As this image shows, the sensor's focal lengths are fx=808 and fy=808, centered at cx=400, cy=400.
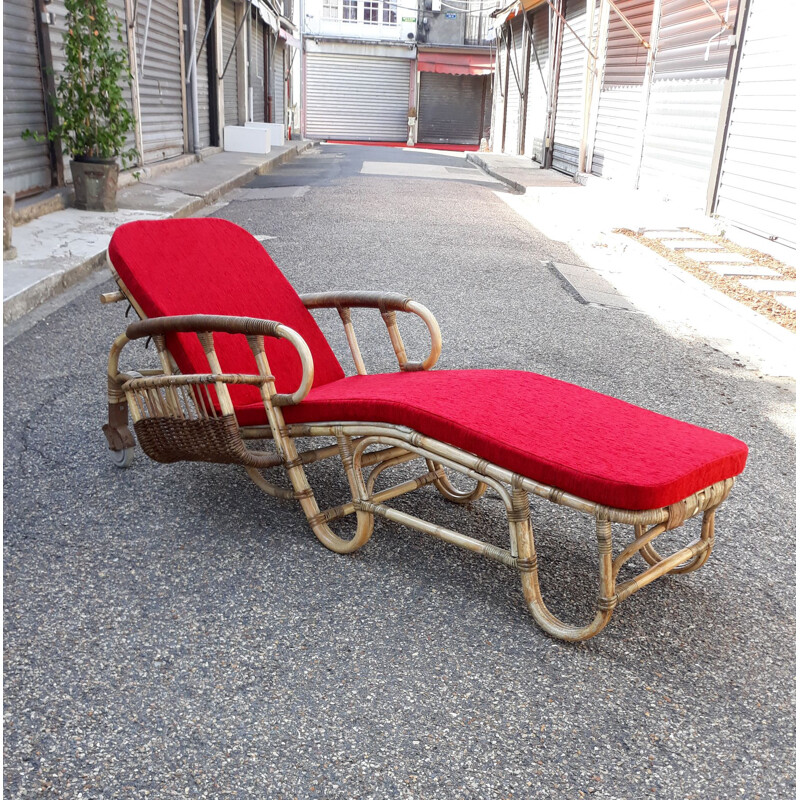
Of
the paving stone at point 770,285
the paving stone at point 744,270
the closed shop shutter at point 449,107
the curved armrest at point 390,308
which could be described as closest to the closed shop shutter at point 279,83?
the closed shop shutter at point 449,107

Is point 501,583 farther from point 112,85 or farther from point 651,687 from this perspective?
point 112,85

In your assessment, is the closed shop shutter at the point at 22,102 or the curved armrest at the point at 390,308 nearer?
the curved armrest at the point at 390,308

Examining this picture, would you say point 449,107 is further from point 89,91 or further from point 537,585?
point 537,585

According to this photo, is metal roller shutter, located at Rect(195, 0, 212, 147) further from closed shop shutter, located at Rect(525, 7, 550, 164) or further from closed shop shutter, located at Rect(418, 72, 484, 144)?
closed shop shutter, located at Rect(418, 72, 484, 144)

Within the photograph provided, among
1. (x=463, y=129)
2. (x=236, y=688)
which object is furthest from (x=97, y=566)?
(x=463, y=129)

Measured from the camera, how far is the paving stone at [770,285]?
19.8 feet

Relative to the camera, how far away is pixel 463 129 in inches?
1283

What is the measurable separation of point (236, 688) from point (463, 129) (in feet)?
108

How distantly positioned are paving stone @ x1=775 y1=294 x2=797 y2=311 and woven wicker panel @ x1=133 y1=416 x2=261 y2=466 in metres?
4.44

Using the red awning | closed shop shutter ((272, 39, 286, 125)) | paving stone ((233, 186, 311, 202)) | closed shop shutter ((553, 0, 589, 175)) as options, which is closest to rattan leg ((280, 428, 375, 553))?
paving stone ((233, 186, 311, 202))

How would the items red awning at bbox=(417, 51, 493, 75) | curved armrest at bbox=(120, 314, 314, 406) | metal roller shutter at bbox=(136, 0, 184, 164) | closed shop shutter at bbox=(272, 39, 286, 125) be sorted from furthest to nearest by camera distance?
red awning at bbox=(417, 51, 493, 75) → closed shop shutter at bbox=(272, 39, 286, 125) → metal roller shutter at bbox=(136, 0, 184, 164) → curved armrest at bbox=(120, 314, 314, 406)

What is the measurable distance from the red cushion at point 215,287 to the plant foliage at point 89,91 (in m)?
5.07

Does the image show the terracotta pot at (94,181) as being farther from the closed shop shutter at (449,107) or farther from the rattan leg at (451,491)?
the closed shop shutter at (449,107)

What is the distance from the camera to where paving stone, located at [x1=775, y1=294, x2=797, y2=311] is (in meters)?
5.52
